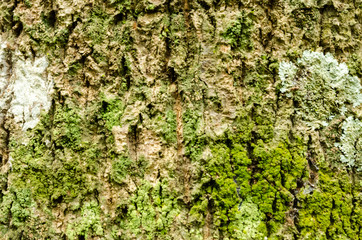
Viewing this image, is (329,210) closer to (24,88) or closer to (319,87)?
(319,87)

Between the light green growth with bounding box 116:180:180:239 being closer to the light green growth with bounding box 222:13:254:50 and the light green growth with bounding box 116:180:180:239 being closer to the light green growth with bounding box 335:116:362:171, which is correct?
the light green growth with bounding box 222:13:254:50

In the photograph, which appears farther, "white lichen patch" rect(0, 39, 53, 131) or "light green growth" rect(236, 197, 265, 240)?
"white lichen patch" rect(0, 39, 53, 131)

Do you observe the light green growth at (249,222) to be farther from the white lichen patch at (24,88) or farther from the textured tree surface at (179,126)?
the white lichen patch at (24,88)

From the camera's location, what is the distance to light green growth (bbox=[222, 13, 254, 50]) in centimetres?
115

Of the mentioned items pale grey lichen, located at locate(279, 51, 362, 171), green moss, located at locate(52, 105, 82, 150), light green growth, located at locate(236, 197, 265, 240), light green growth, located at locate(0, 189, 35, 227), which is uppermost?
pale grey lichen, located at locate(279, 51, 362, 171)

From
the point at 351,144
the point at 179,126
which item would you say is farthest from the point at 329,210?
the point at 179,126

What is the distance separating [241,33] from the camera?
1157 mm

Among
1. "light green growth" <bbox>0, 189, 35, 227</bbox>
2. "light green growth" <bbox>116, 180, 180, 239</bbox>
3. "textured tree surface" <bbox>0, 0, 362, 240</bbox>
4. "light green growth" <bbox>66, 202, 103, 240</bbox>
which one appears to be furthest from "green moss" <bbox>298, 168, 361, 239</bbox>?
"light green growth" <bbox>0, 189, 35, 227</bbox>

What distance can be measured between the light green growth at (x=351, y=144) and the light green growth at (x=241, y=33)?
1.79 ft

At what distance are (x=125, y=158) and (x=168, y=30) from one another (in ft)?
1.84

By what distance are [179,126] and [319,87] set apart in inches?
24.8

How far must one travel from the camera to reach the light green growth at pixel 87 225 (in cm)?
108

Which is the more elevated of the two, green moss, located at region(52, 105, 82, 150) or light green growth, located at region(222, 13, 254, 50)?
light green growth, located at region(222, 13, 254, 50)

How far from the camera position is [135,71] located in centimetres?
113
